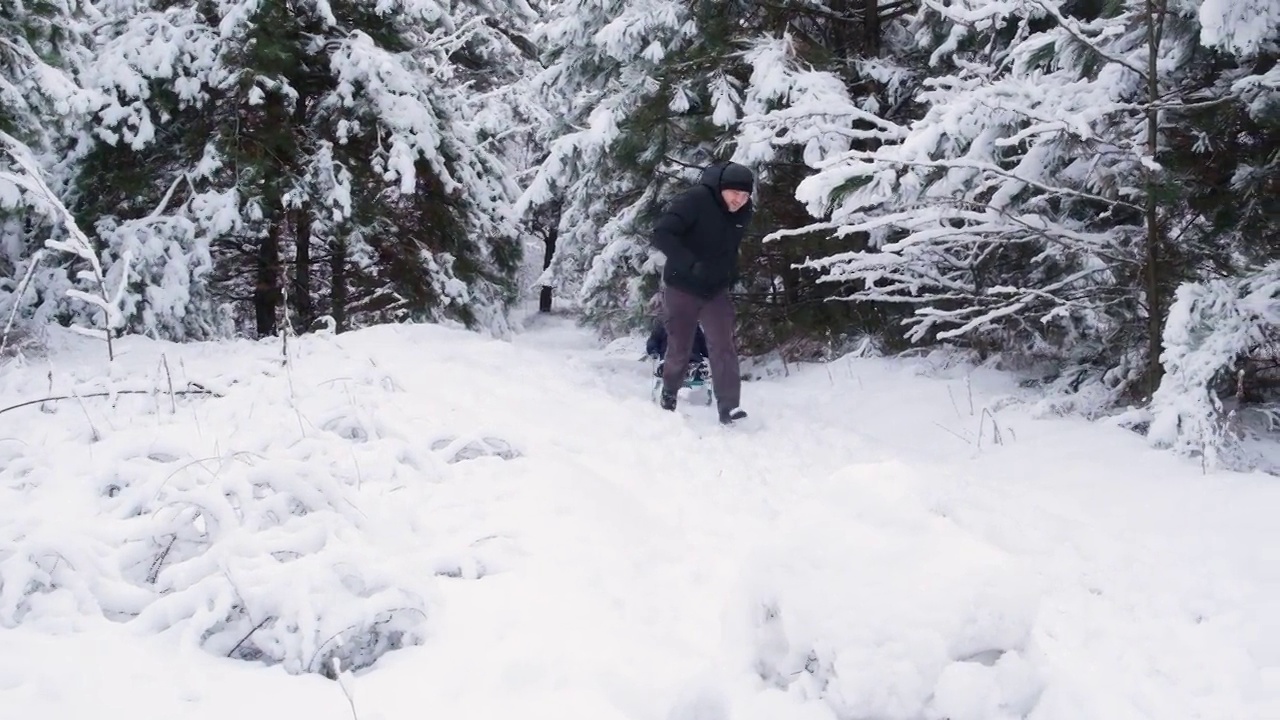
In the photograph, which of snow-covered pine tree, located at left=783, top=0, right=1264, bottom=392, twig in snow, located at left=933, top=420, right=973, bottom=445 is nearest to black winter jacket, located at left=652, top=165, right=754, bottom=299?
snow-covered pine tree, located at left=783, top=0, right=1264, bottom=392

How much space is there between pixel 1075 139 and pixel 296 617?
5.03 m

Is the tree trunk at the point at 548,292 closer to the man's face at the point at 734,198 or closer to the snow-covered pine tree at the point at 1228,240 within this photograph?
the man's face at the point at 734,198

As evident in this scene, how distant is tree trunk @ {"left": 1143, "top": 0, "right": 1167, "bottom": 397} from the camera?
16.9 feet

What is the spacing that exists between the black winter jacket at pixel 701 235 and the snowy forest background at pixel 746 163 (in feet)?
1.78

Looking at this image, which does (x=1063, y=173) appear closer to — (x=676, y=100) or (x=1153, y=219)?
(x=1153, y=219)

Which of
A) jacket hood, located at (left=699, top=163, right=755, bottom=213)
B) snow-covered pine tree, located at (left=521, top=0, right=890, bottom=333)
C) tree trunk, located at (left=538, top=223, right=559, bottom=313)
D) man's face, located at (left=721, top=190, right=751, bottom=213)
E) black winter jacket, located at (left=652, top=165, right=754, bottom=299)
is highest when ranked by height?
snow-covered pine tree, located at (left=521, top=0, right=890, bottom=333)

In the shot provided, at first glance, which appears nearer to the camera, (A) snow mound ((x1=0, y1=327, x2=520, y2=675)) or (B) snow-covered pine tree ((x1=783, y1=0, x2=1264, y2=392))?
(A) snow mound ((x1=0, y1=327, x2=520, y2=675))

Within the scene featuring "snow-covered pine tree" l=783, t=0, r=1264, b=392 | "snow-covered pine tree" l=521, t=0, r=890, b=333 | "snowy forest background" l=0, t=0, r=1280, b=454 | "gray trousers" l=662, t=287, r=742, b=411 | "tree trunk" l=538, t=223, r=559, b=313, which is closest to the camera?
"snow-covered pine tree" l=783, t=0, r=1264, b=392

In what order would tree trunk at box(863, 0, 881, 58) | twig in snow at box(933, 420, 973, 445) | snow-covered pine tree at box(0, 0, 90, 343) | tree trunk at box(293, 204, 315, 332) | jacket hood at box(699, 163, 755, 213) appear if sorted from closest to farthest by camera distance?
twig in snow at box(933, 420, 973, 445), jacket hood at box(699, 163, 755, 213), snow-covered pine tree at box(0, 0, 90, 343), tree trunk at box(863, 0, 881, 58), tree trunk at box(293, 204, 315, 332)

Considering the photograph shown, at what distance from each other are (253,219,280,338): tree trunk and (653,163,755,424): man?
22.9ft

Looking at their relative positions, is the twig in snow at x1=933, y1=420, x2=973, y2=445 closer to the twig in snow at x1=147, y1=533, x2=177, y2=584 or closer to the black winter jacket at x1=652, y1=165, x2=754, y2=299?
the black winter jacket at x1=652, y1=165, x2=754, y2=299

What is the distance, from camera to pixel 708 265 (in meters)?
6.19

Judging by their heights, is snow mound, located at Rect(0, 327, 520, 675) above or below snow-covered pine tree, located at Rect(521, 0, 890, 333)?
below

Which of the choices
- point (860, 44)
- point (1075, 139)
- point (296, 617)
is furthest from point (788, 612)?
point (860, 44)
